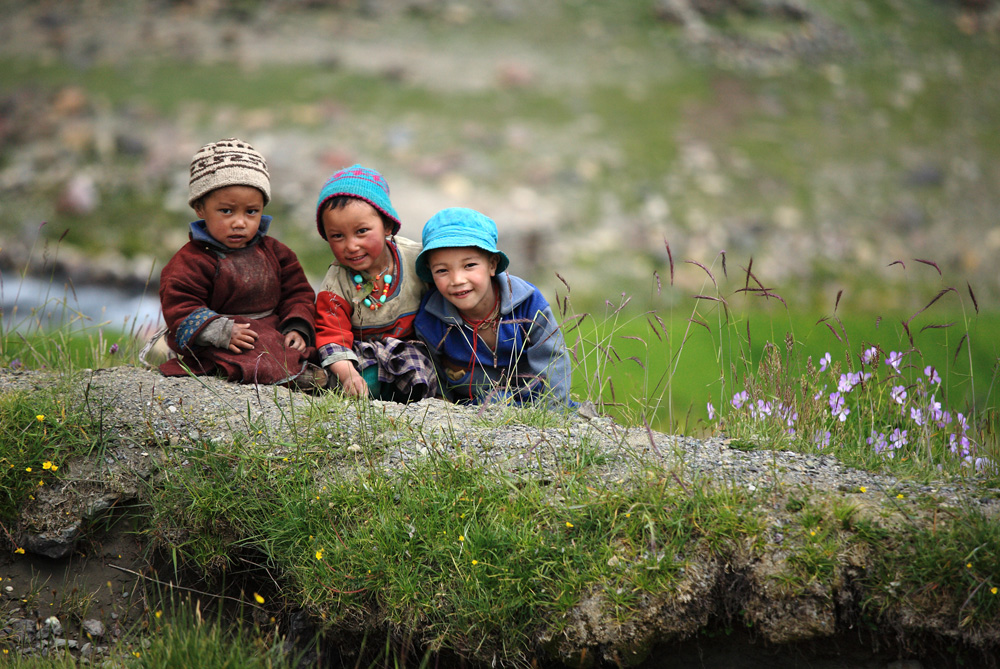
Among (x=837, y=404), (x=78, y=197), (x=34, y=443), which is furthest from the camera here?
(x=78, y=197)

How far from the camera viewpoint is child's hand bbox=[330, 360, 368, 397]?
4.06m

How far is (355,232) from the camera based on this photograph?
13.3 feet

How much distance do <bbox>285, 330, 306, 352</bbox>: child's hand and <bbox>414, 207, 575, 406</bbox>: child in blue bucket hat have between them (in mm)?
651

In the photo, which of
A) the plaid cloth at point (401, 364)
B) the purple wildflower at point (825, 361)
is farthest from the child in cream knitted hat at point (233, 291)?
the purple wildflower at point (825, 361)

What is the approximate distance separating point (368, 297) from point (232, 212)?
849 mm

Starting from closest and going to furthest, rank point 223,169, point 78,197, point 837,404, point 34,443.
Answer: point 34,443 < point 223,169 < point 837,404 < point 78,197

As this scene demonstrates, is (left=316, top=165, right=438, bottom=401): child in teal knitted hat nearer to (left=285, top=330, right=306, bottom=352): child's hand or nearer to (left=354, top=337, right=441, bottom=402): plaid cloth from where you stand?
(left=354, top=337, right=441, bottom=402): plaid cloth

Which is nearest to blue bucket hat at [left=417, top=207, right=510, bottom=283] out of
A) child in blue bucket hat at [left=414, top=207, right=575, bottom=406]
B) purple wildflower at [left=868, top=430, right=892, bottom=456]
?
child in blue bucket hat at [left=414, top=207, right=575, bottom=406]

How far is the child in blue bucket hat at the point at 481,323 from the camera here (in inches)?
→ 161

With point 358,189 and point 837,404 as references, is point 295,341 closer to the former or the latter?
point 358,189

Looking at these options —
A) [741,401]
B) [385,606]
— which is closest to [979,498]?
[741,401]

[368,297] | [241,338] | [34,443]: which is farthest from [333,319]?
[34,443]

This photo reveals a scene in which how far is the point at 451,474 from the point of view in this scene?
336 cm

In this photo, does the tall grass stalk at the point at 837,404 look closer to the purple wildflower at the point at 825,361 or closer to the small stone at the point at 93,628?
the purple wildflower at the point at 825,361
